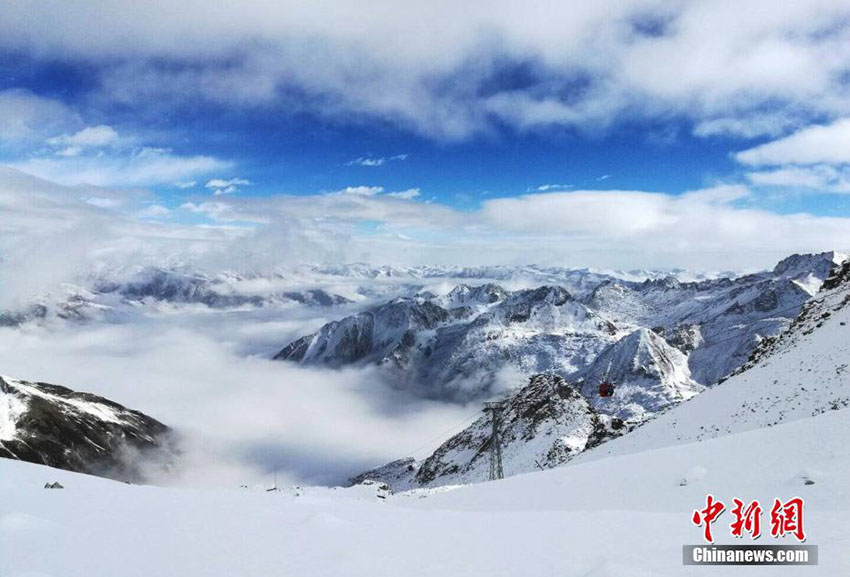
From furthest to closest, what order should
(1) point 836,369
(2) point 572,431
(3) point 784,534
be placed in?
(2) point 572,431, (1) point 836,369, (3) point 784,534

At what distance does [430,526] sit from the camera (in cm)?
1484

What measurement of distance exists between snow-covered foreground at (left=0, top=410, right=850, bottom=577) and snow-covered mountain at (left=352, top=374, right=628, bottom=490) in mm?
59558

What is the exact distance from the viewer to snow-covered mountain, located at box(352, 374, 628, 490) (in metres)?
90.6

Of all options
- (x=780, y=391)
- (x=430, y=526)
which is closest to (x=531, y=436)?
(x=780, y=391)

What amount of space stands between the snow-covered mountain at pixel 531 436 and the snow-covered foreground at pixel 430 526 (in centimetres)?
5956

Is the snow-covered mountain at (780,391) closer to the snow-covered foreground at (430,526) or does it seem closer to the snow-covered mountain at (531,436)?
the snow-covered foreground at (430,526)

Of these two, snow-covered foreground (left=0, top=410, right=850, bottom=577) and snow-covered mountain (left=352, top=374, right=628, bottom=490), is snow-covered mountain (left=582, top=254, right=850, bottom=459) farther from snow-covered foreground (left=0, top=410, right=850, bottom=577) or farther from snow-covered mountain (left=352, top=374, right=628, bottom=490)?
snow-covered mountain (left=352, top=374, right=628, bottom=490)

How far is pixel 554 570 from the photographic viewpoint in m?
10.1

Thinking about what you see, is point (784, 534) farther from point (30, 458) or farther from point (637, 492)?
Result: point (30, 458)

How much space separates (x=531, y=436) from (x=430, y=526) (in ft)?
328

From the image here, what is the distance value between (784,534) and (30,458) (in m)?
237

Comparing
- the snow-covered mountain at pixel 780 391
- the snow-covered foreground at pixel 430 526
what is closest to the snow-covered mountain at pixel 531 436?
the snow-covered mountain at pixel 780 391

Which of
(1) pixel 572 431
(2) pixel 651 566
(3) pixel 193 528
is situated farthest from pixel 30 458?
(2) pixel 651 566

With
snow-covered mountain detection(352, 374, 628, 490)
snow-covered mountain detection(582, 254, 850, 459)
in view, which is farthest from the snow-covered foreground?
snow-covered mountain detection(352, 374, 628, 490)
